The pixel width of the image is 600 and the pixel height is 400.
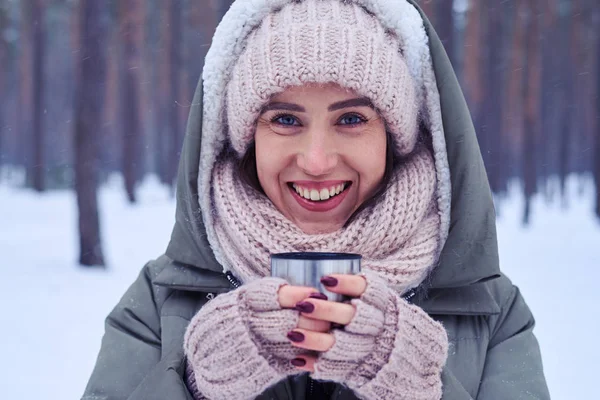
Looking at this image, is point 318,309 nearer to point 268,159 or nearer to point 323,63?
point 268,159

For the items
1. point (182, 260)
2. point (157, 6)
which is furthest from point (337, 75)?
point (157, 6)

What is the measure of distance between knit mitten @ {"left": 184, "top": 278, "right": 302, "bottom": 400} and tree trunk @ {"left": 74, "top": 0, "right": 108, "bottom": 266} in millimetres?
6595

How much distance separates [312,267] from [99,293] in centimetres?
579

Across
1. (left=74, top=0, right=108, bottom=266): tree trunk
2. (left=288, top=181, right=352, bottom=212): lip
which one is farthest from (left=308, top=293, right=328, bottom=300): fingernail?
(left=74, top=0, right=108, bottom=266): tree trunk

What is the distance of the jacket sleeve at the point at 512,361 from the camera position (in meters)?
1.75

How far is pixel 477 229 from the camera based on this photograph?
1873 mm

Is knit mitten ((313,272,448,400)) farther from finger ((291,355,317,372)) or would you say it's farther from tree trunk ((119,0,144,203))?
tree trunk ((119,0,144,203))

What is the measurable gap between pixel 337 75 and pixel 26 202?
1818 cm

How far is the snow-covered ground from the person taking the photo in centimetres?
433

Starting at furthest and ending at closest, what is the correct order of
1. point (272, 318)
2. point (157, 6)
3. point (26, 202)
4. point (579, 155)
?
1. point (579, 155)
2. point (157, 6)
3. point (26, 202)
4. point (272, 318)

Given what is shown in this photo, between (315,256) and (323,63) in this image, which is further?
(323,63)

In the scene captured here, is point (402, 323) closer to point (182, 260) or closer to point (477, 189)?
point (477, 189)

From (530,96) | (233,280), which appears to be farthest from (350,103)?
(530,96)

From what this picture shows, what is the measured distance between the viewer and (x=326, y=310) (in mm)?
1336
